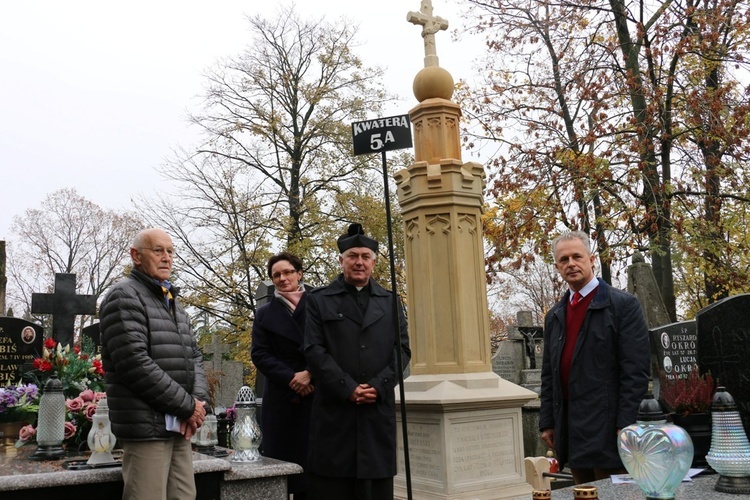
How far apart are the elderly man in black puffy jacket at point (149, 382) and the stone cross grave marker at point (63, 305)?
5.26 m

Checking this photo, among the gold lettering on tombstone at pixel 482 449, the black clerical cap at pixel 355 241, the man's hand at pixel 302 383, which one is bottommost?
the gold lettering on tombstone at pixel 482 449

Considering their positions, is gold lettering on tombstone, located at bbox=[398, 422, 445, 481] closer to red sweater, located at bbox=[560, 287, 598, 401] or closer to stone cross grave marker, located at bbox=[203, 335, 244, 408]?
red sweater, located at bbox=[560, 287, 598, 401]

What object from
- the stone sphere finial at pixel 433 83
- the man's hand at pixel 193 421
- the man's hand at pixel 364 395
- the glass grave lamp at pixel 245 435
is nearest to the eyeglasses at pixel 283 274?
the glass grave lamp at pixel 245 435

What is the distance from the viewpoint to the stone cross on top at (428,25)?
6.85 metres

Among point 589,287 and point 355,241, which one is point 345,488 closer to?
point 355,241

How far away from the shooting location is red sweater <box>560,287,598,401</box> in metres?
4.00

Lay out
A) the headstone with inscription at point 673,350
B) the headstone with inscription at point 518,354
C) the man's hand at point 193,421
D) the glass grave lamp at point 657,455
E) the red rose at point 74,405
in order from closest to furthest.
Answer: the glass grave lamp at point 657,455 → the man's hand at point 193,421 → the red rose at point 74,405 → the headstone with inscription at point 673,350 → the headstone with inscription at point 518,354

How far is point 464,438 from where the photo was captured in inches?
222

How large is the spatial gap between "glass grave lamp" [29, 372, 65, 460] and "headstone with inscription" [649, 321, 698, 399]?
575cm

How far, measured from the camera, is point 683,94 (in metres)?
12.4

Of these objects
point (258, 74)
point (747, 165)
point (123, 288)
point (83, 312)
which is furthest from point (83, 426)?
point (258, 74)

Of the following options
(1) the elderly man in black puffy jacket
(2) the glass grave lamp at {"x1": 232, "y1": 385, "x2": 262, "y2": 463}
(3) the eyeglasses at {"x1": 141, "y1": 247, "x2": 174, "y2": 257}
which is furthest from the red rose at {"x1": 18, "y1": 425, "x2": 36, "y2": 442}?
(3) the eyeglasses at {"x1": 141, "y1": 247, "x2": 174, "y2": 257}

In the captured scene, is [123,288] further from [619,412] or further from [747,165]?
[747,165]

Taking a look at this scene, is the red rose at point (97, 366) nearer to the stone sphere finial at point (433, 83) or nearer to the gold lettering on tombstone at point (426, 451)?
the gold lettering on tombstone at point (426, 451)
